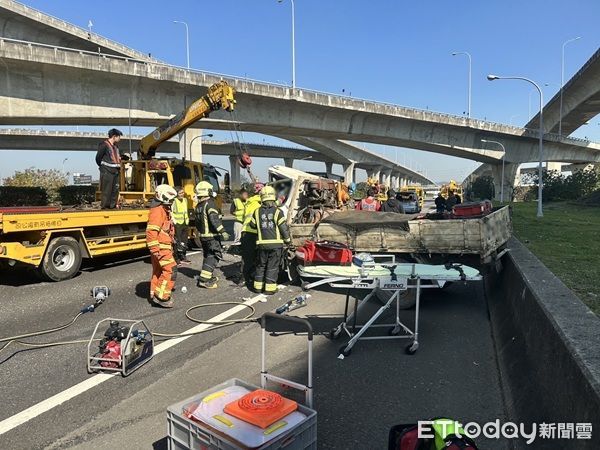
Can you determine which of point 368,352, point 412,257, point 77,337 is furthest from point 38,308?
point 412,257

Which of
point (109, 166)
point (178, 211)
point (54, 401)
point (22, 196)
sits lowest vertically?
point (54, 401)

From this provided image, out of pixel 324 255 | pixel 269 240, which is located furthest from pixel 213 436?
pixel 269 240

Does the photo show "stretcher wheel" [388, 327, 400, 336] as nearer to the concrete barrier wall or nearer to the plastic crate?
the concrete barrier wall

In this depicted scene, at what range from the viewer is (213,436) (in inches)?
92.4

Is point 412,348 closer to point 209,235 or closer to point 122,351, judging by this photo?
point 122,351

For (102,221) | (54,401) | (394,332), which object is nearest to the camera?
(54,401)

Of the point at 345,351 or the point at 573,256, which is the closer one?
the point at 345,351

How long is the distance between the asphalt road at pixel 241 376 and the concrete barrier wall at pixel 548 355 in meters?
0.24

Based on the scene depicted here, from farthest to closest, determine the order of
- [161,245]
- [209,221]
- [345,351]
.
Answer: [209,221]
[161,245]
[345,351]

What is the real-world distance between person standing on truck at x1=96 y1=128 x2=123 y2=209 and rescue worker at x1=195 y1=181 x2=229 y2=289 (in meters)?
3.18

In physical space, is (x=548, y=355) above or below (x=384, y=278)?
below

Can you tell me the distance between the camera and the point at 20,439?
3174 mm

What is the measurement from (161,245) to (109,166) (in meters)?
4.74

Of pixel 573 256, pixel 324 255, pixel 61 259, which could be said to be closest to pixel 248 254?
pixel 324 255
